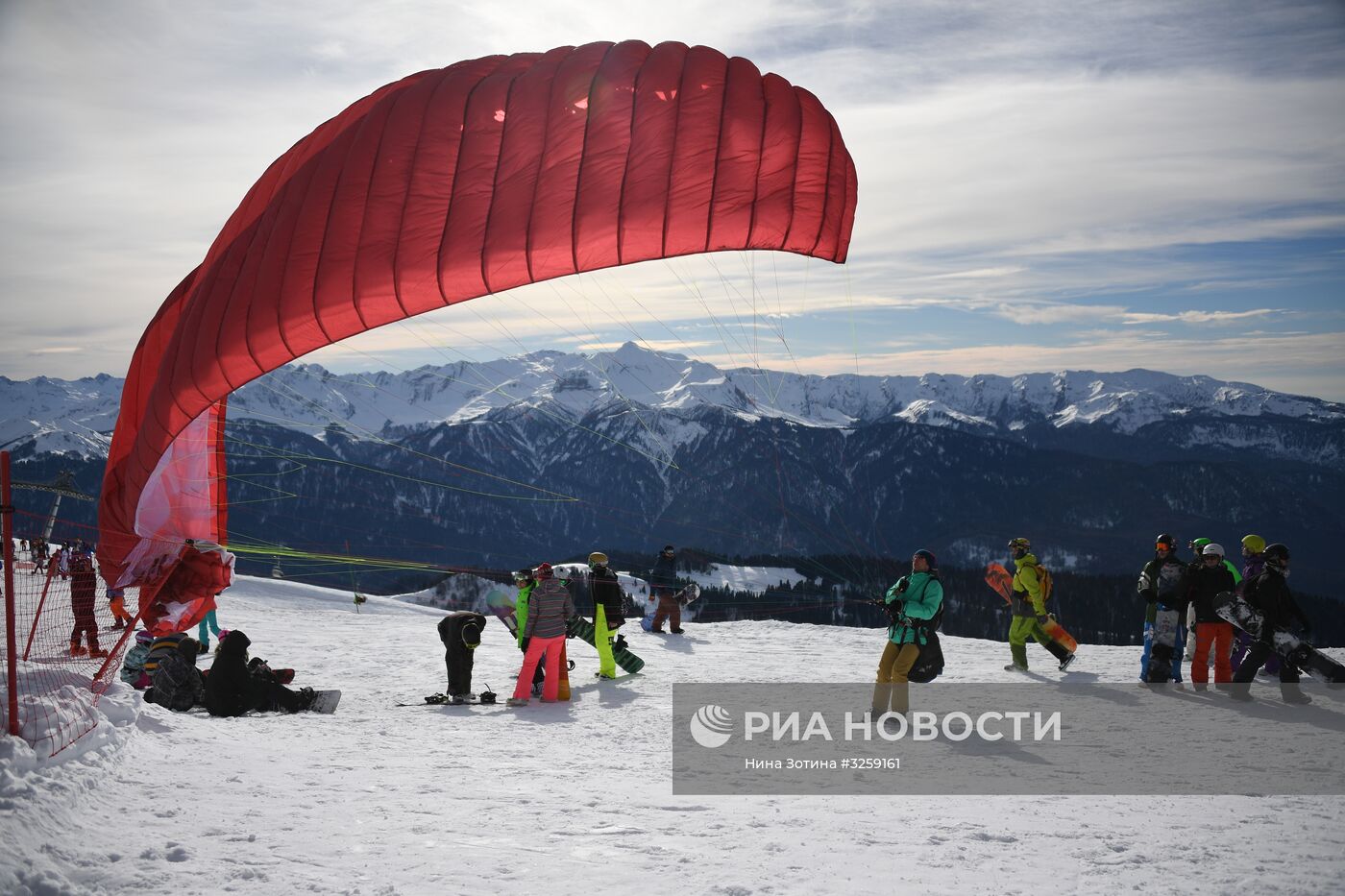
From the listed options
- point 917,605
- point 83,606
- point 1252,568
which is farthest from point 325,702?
point 1252,568

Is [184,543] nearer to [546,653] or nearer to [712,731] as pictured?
[546,653]

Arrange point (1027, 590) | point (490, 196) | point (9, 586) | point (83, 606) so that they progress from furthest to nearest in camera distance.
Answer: point (83, 606), point (1027, 590), point (490, 196), point (9, 586)

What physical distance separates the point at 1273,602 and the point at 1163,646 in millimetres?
1313

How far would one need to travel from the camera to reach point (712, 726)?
8.55 meters

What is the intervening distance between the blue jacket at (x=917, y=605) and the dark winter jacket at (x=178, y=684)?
7.11 metres

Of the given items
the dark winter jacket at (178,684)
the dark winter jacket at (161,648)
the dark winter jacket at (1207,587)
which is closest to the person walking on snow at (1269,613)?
the dark winter jacket at (1207,587)

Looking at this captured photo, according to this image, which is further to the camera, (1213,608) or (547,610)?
(547,610)

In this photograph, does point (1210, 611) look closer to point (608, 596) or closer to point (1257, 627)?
point (1257, 627)

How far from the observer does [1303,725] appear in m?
8.29

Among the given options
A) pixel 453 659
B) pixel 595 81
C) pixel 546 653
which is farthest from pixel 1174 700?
pixel 595 81

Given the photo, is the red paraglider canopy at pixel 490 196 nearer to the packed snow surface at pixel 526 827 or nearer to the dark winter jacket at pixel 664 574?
the packed snow surface at pixel 526 827

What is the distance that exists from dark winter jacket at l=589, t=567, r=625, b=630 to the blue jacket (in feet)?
13.1

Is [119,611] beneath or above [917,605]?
beneath

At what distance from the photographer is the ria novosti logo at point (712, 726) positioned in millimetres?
8164
